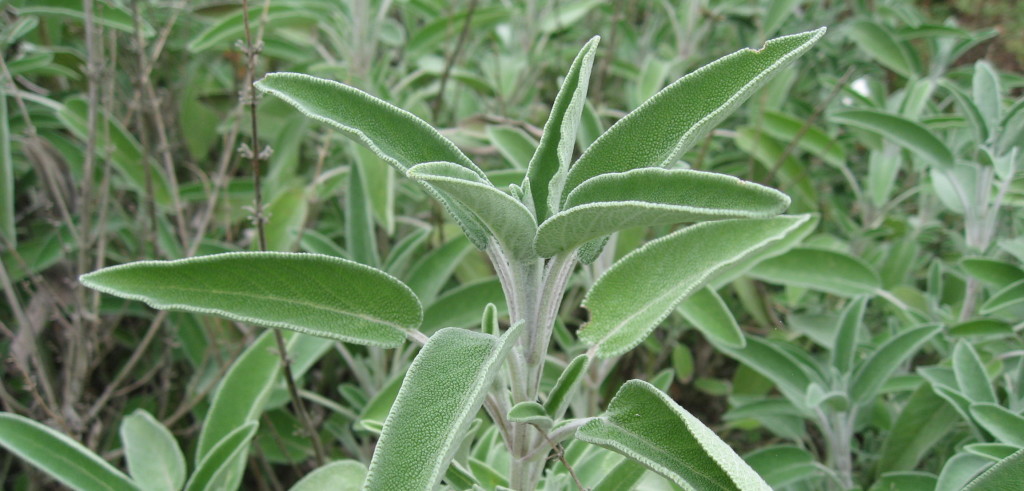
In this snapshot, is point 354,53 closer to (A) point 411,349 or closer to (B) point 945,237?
(A) point 411,349

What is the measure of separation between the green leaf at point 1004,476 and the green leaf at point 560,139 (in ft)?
1.68

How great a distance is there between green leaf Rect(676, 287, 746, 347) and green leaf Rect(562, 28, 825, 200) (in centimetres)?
48

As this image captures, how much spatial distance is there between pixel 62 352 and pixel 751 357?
1364mm

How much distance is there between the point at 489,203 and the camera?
0.61 m

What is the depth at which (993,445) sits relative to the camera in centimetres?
94

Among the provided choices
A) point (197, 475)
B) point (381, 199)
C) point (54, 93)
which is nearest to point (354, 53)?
point (381, 199)

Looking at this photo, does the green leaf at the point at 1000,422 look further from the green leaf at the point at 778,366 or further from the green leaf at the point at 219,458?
the green leaf at the point at 219,458

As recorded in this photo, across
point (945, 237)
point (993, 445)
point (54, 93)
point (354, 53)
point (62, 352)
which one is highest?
point (354, 53)

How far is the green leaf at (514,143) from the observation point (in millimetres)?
1444

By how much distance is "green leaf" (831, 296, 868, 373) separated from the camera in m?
1.24

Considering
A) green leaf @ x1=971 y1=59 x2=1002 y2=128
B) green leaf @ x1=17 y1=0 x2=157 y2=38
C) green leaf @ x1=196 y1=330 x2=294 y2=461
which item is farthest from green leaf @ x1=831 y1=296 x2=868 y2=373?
green leaf @ x1=17 y1=0 x2=157 y2=38

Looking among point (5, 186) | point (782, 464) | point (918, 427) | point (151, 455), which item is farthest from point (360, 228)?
point (918, 427)

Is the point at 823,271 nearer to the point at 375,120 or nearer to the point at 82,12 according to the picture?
the point at 375,120

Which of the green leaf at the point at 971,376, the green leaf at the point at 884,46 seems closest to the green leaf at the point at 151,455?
the green leaf at the point at 971,376
